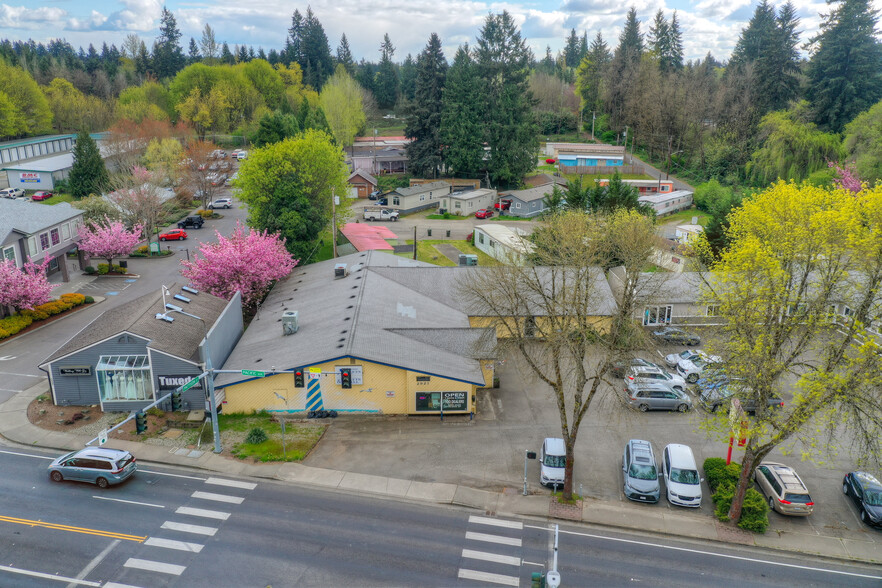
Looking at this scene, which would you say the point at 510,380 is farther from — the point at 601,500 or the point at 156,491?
the point at 156,491

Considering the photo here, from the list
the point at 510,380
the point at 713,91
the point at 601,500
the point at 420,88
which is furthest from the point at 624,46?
the point at 601,500

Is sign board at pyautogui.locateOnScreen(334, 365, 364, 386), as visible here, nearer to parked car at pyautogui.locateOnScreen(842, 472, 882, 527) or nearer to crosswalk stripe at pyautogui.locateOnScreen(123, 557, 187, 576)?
crosswalk stripe at pyautogui.locateOnScreen(123, 557, 187, 576)

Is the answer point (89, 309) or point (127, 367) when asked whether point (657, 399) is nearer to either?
point (127, 367)

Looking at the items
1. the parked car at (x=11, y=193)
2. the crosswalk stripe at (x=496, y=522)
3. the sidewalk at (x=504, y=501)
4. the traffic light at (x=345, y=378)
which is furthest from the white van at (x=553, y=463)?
the parked car at (x=11, y=193)

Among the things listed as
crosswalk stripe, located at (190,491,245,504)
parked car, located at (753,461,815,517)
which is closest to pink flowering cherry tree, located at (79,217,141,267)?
crosswalk stripe, located at (190,491,245,504)

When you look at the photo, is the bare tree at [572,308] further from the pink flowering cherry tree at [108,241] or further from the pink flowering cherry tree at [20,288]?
the pink flowering cherry tree at [108,241]
